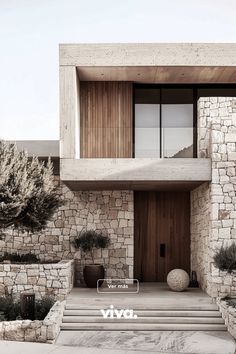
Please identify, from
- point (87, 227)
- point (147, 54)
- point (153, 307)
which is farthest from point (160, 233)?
point (147, 54)

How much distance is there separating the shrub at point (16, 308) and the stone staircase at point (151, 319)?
0.51 metres

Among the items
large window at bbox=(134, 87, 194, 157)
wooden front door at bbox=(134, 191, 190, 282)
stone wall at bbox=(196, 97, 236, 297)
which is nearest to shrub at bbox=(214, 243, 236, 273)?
stone wall at bbox=(196, 97, 236, 297)

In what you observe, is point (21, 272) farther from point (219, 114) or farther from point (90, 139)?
point (219, 114)

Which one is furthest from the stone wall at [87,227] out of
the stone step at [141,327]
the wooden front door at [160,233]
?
the stone step at [141,327]

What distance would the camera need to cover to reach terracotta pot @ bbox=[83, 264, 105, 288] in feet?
56.2

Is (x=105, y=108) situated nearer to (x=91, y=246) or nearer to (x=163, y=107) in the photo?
(x=163, y=107)

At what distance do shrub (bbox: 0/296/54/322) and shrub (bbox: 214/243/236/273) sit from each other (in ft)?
14.0

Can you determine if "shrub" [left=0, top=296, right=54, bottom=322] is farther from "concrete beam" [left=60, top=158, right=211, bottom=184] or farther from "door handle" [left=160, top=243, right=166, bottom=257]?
"door handle" [left=160, top=243, right=166, bottom=257]

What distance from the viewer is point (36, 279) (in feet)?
49.4

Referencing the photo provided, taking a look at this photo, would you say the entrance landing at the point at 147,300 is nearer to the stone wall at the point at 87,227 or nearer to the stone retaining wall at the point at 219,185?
the stone retaining wall at the point at 219,185

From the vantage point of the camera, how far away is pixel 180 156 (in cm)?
1588

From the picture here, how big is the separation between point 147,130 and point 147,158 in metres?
1.51

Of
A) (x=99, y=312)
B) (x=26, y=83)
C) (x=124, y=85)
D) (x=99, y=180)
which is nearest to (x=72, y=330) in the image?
(x=99, y=312)

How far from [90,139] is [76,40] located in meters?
3.12
